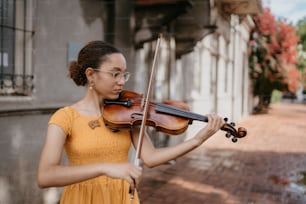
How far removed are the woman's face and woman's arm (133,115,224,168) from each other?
0.88ft

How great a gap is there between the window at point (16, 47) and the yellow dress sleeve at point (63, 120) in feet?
7.01

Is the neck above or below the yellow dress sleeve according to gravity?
above

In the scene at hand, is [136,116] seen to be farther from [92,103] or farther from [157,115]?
[92,103]

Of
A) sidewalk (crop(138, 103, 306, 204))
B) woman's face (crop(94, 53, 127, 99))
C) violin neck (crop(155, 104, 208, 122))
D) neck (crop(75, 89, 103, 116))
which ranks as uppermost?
woman's face (crop(94, 53, 127, 99))

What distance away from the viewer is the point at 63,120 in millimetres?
1516

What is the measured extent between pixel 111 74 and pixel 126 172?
0.50m

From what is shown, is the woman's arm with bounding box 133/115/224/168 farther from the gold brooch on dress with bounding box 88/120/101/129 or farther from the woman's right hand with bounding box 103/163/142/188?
the woman's right hand with bounding box 103/163/142/188

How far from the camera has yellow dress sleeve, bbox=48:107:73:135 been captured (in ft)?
4.91

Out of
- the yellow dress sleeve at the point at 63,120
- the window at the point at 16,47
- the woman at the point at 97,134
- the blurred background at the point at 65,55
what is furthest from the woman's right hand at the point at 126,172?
the window at the point at 16,47

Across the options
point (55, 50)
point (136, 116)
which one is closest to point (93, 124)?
point (136, 116)

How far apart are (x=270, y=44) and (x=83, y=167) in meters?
16.3

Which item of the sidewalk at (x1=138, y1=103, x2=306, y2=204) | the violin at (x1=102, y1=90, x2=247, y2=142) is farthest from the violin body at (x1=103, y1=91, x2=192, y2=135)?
the sidewalk at (x1=138, y1=103, x2=306, y2=204)

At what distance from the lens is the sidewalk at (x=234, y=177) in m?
4.67

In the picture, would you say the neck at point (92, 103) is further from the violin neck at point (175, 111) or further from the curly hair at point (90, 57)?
the violin neck at point (175, 111)
